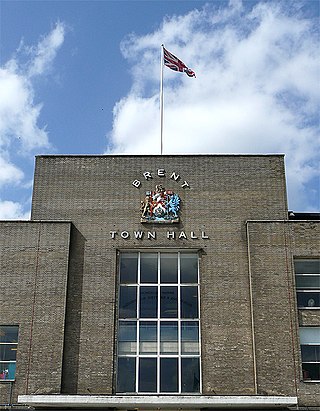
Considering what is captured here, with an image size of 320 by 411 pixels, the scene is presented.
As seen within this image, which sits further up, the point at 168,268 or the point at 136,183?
the point at 136,183

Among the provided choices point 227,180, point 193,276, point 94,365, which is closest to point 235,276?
point 193,276

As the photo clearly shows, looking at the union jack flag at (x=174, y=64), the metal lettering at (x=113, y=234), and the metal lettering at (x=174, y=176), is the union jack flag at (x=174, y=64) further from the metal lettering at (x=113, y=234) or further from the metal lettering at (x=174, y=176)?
the metal lettering at (x=113, y=234)

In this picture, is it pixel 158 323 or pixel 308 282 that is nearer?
pixel 158 323

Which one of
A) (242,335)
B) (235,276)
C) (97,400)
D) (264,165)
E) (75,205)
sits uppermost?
(264,165)

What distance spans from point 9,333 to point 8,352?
745 mm

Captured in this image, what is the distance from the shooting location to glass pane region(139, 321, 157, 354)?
25.2 metres

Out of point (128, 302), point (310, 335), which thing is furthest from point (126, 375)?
point (310, 335)

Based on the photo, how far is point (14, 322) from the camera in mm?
25141

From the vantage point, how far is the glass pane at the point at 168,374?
24578 mm

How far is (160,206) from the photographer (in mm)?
26859

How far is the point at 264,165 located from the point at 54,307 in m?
10.9

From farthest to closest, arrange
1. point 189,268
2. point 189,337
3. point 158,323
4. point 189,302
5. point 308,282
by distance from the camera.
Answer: point 189,268 → point 308,282 → point 189,302 → point 158,323 → point 189,337

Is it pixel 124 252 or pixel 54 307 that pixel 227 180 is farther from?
pixel 54 307

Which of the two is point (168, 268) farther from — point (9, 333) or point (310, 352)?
point (9, 333)
